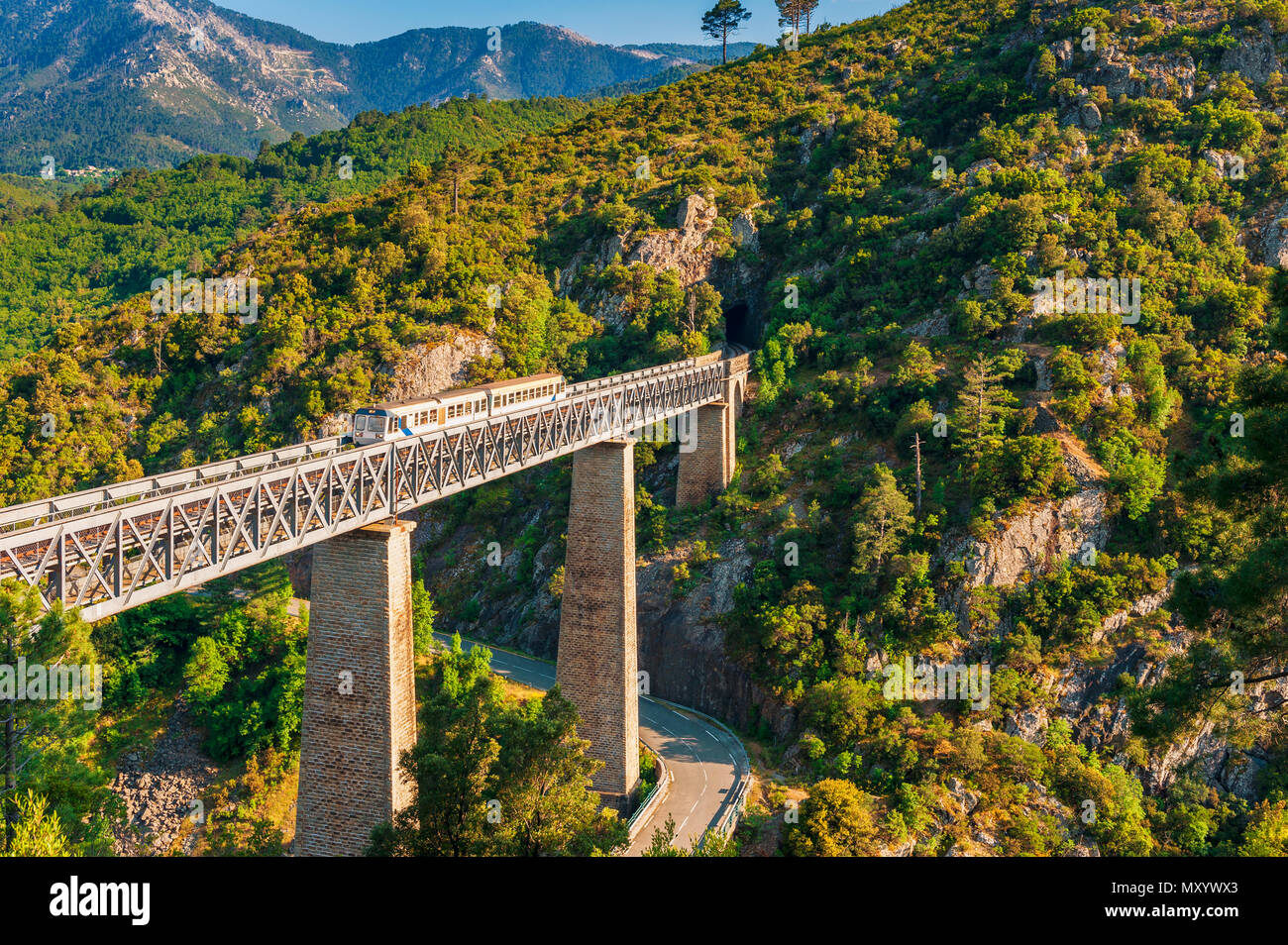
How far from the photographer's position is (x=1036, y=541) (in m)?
44.8

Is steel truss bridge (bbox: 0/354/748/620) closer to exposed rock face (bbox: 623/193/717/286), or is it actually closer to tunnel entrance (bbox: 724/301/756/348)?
exposed rock face (bbox: 623/193/717/286)

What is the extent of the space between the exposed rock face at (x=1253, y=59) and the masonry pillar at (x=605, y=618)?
6291 cm

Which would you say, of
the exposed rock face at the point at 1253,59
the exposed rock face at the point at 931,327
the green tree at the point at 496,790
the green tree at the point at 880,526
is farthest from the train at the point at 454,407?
the exposed rock face at the point at 1253,59

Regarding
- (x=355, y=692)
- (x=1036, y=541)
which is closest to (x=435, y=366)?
(x=1036, y=541)

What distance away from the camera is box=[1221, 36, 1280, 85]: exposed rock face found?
70188mm

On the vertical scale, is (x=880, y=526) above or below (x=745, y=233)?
below

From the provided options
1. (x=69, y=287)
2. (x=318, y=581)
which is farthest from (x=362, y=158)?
(x=318, y=581)

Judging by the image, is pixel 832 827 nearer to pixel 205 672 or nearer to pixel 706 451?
pixel 706 451

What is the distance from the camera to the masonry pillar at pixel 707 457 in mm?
54906

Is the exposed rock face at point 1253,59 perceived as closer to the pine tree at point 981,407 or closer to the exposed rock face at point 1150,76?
the exposed rock face at point 1150,76

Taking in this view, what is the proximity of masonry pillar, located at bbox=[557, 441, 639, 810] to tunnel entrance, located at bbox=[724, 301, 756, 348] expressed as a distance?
37090 millimetres

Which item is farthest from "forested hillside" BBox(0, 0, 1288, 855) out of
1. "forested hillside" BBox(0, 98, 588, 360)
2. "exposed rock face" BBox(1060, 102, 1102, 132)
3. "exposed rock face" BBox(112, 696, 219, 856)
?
"forested hillside" BBox(0, 98, 588, 360)

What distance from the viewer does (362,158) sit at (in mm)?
126125

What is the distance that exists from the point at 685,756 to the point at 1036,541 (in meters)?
19.8
